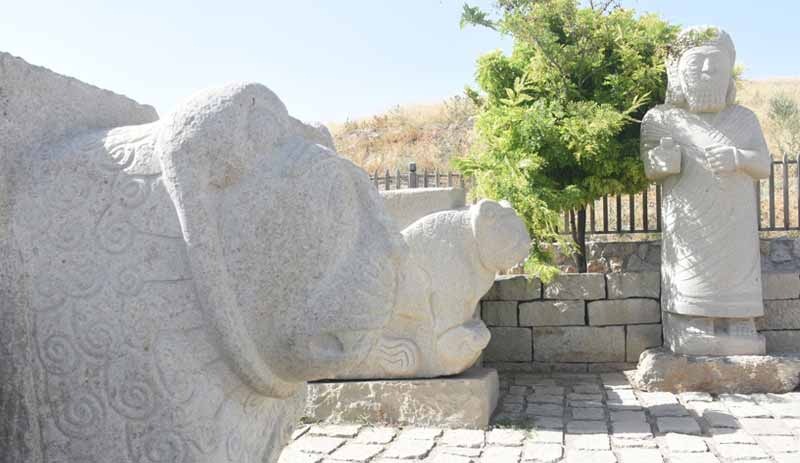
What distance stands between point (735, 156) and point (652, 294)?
1.48 m

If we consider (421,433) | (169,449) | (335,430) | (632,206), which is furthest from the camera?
(632,206)

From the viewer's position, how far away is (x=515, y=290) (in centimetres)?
671

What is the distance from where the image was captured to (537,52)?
6449 mm

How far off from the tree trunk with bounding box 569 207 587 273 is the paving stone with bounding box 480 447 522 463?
3.08 m

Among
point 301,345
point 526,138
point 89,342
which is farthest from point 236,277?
point 526,138

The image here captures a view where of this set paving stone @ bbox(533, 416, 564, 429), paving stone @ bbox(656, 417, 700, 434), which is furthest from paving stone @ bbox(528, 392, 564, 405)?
paving stone @ bbox(656, 417, 700, 434)

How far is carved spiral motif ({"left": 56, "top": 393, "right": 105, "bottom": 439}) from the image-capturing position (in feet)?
4.49

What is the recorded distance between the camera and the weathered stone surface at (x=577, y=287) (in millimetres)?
6605

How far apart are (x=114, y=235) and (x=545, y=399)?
460 cm

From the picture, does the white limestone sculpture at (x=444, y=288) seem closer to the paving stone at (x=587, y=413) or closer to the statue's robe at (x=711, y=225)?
the paving stone at (x=587, y=413)

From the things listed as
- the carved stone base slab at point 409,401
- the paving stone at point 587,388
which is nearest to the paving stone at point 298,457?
the carved stone base slab at point 409,401

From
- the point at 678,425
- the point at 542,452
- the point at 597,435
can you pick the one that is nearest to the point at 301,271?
the point at 542,452

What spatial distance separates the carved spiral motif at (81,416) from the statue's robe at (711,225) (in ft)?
17.1

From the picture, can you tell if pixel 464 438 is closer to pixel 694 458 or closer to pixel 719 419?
pixel 694 458
